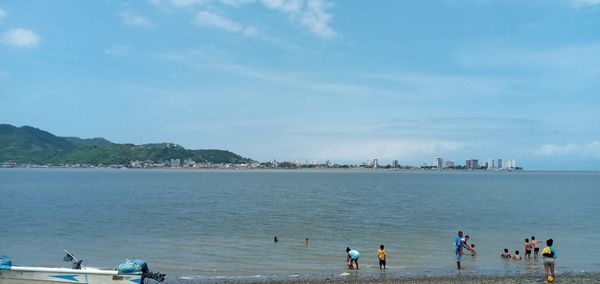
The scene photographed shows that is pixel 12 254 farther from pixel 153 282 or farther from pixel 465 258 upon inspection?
pixel 465 258

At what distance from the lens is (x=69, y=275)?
18922 millimetres

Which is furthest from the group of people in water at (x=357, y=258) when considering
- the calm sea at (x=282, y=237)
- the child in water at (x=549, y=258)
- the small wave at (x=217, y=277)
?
the child in water at (x=549, y=258)

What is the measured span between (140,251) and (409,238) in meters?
18.6

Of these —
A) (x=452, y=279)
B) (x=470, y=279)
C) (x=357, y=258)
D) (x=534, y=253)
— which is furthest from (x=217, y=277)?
(x=534, y=253)

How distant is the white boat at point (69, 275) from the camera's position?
18.8m

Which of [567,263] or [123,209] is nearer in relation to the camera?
[567,263]

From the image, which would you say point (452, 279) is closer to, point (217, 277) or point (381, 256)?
point (381, 256)

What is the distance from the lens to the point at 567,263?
1093 inches

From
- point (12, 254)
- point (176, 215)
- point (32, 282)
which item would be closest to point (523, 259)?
point (32, 282)

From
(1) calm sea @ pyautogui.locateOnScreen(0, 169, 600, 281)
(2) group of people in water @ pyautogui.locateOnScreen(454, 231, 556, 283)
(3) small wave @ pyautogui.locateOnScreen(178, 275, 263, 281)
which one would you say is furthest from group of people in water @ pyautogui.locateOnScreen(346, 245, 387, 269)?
(3) small wave @ pyautogui.locateOnScreen(178, 275, 263, 281)

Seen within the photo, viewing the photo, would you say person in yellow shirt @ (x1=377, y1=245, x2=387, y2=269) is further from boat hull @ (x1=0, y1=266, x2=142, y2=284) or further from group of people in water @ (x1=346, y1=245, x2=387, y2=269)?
boat hull @ (x1=0, y1=266, x2=142, y2=284)

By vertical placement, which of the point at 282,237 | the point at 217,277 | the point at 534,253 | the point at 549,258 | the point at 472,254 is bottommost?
the point at 217,277

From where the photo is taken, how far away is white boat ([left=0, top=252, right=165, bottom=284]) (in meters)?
18.8

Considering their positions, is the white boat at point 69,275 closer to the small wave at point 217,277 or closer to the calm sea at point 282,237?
the small wave at point 217,277
